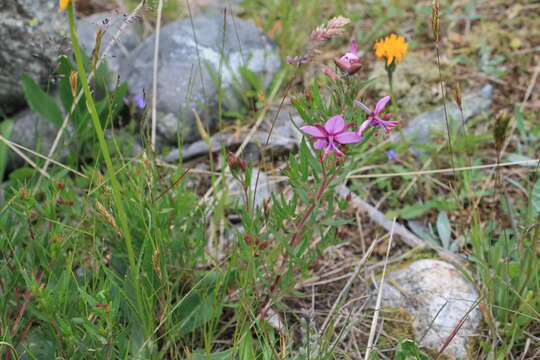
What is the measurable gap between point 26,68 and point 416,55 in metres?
2.12

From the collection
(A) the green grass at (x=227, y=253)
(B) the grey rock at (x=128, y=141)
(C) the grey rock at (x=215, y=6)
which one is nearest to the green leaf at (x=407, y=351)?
(A) the green grass at (x=227, y=253)

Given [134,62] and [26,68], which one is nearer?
[26,68]

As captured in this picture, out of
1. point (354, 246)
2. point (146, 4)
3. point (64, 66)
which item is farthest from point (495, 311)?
point (64, 66)

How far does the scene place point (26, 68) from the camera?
8.53 feet

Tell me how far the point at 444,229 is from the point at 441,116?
2.51 feet

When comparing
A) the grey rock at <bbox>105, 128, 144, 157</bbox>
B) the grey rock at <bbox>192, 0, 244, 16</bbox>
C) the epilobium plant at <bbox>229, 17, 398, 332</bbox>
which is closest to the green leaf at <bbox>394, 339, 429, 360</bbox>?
the epilobium plant at <bbox>229, 17, 398, 332</bbox>

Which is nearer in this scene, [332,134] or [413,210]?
[332,134]

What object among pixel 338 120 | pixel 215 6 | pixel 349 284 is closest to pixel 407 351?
pixel 349 284

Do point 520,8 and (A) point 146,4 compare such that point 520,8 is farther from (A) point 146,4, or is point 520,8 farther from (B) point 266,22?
(A) point 146,4

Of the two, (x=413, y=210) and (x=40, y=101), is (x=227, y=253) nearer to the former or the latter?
(x=413, y=210)

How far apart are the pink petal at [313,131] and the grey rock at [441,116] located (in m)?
1.42

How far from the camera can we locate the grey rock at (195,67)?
270 cm

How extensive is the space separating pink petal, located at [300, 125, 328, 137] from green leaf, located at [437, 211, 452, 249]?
1064 mm

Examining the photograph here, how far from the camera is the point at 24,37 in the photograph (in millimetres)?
2543
